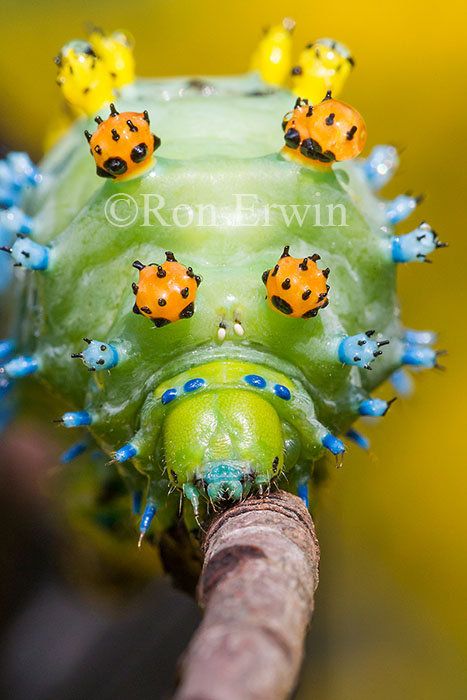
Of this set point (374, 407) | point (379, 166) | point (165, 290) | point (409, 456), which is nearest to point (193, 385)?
point (165, 290)

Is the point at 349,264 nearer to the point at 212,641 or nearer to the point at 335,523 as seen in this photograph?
the point at 212,641

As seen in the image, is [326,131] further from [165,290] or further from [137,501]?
[137,501]

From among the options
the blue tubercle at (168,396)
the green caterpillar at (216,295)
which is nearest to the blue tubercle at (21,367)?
the green caterpillar at (216,295)

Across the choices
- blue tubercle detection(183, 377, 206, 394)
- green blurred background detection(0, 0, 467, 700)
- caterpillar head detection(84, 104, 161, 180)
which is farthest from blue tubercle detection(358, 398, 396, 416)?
green blurred background detection(0, 0, 467, 700)

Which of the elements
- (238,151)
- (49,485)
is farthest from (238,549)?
(49,485)

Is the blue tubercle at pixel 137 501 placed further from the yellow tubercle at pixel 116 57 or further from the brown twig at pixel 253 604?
the yellow tubercle at pixel 116 57
